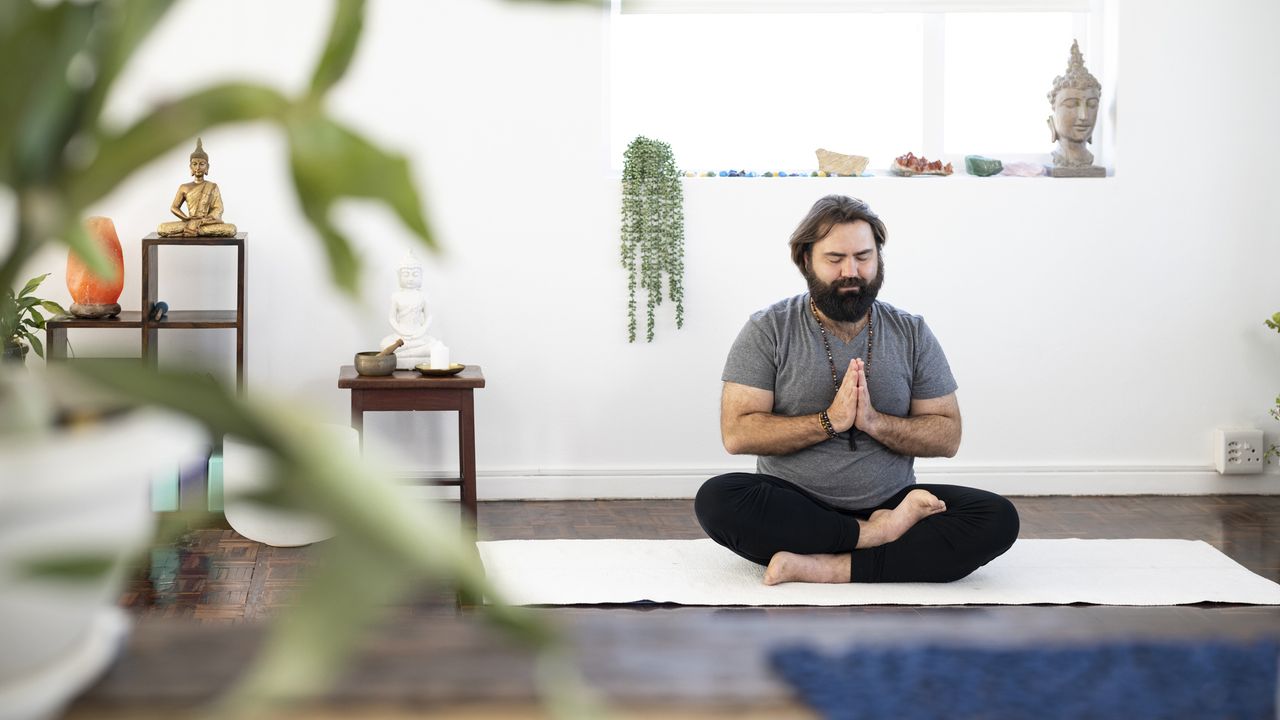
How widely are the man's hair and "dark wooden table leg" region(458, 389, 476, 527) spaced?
3.90ft

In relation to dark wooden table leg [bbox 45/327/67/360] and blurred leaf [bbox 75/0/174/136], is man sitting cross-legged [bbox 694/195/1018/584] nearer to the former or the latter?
dark wooden table leg [bbox 45/327/67/360]

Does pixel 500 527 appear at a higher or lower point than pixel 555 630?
lower

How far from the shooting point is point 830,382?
3.40 metres

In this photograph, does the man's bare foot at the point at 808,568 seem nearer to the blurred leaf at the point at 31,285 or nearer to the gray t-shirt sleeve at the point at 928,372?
the gray t-shirt sleeve at the point at 928,372

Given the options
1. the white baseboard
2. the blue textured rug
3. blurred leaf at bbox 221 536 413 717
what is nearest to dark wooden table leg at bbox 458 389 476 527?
the white baseboard

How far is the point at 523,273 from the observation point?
15.5 ft

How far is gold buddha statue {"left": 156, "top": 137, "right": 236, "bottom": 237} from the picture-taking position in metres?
4.19

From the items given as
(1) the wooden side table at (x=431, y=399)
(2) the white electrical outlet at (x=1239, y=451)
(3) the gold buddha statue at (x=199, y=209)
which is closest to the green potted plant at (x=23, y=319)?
(3) the gold buddha statue at (x=199, y=209)

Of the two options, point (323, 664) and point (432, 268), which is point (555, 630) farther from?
point (432, 268)

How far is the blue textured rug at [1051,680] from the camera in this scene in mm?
858

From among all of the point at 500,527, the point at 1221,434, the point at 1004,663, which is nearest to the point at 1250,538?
the point at 1221,434

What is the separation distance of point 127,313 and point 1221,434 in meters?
4.13

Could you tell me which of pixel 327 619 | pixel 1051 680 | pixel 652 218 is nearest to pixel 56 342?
pixel 652 218

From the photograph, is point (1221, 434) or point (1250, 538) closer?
point (1250, 538)
